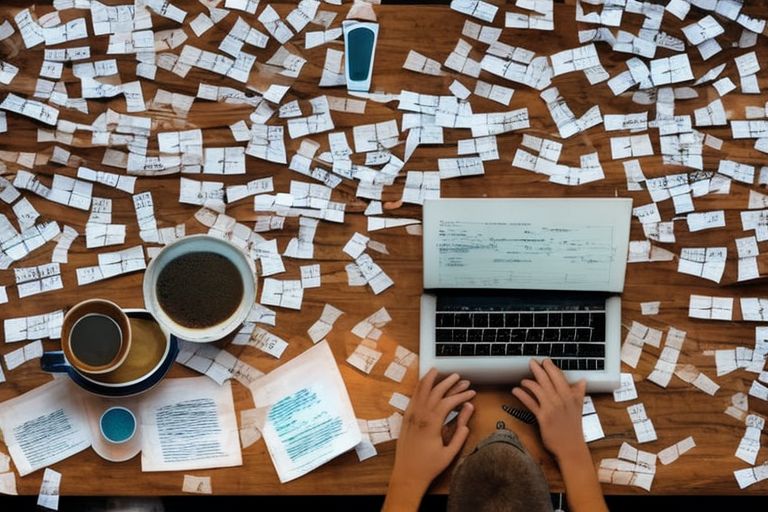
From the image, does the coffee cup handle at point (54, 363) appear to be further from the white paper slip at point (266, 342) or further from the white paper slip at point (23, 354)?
the white paper slip at point (266, 342)

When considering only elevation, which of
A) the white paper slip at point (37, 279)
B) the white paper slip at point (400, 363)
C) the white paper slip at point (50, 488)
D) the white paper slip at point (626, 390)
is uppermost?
the white paper slip at point (37, 279)

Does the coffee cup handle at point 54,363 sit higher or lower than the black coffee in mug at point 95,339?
lower

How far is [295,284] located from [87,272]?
31cm

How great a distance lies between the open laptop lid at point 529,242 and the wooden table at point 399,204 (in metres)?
0.04

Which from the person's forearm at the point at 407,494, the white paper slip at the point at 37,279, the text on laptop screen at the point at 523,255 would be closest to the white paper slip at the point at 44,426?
the white paper slip at the point at 37,279

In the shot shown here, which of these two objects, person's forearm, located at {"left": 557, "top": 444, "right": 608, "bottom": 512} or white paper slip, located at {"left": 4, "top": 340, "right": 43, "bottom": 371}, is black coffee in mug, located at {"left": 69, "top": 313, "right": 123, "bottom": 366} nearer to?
white paper slip, located at {"left": 4, "top": 340, "right": 43, "bottom": 371}

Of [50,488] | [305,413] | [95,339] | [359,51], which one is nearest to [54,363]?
[95,339]

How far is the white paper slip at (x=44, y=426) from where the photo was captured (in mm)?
1074

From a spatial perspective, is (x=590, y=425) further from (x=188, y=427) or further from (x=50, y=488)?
(x=50, y=488)

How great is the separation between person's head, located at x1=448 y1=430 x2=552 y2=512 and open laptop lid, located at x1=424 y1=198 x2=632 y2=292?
238mm

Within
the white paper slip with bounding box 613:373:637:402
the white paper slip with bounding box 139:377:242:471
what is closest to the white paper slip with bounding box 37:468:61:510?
the white paper slip with bounding box 139:377:242:471

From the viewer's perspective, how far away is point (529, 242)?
1.06 metres

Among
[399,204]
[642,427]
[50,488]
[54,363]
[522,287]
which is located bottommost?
[50,488]

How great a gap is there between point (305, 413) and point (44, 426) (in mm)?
389
